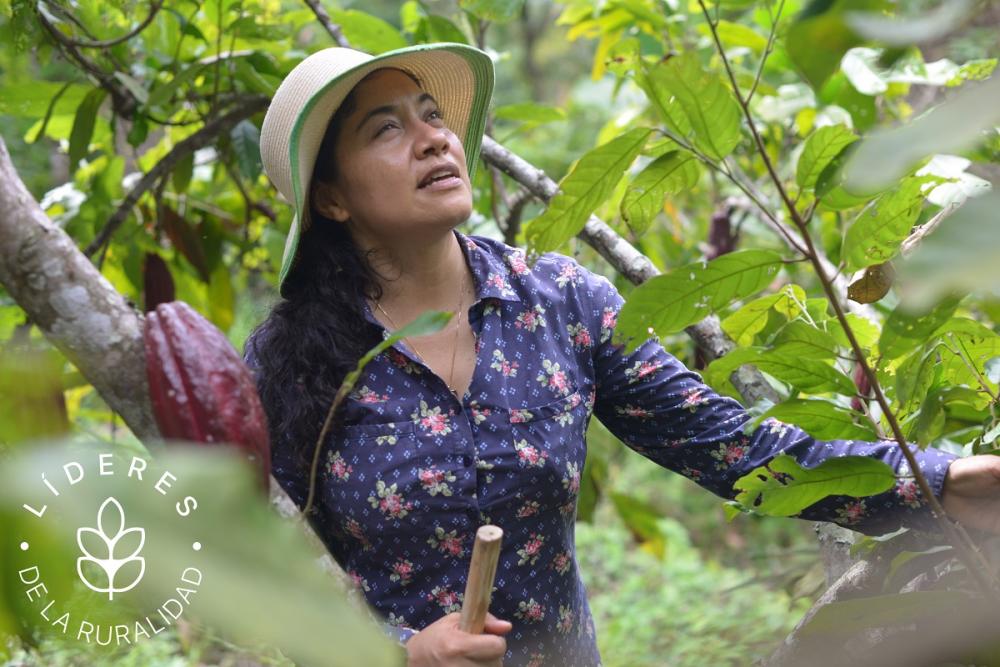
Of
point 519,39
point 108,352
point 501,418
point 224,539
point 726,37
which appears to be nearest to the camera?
point 224,539

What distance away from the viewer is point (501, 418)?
59.0 inches

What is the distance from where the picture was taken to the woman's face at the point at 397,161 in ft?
4.94

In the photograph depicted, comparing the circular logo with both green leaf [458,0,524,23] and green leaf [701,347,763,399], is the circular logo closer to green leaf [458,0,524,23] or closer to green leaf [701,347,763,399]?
green leaf [701,347,763,399]

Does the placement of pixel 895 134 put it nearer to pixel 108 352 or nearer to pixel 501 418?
pixel 108 352

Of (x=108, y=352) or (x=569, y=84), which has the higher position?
(x=569, y=84)

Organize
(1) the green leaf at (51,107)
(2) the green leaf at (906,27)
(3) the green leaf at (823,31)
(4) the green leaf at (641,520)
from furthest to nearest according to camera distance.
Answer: (4) the green leaf at (641,520), (1) the green leaf at (51,107), (3) the green leaf at (823,31), (2) the green leaf at (906,27)

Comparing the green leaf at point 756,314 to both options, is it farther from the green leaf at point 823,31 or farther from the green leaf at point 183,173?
the green leaf at point 183,173

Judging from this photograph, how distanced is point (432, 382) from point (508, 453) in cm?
14

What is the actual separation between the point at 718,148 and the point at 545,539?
2.33 ft

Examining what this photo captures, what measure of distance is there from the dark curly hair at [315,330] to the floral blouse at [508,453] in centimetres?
3

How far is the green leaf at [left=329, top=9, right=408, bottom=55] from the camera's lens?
1.97 meters

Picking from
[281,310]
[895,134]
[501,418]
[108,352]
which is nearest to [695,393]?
[501,418]

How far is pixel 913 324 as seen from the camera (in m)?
0.97

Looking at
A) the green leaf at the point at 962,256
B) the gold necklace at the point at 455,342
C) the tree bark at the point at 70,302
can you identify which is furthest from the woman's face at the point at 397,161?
the green leaf at the point at 962,256
